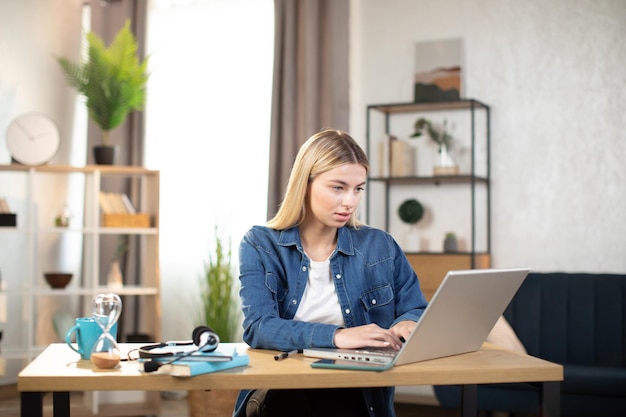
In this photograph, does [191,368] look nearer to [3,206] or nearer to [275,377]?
[275,377]

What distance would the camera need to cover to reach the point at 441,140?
4961 millimetres

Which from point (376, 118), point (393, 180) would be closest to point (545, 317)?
point (393, 180)

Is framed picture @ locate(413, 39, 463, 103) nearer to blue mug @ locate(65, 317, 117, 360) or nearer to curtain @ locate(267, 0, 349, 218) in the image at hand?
curtain @ locate(267, 0, 349, 218)

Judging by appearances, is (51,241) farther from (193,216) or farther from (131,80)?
(131,80)

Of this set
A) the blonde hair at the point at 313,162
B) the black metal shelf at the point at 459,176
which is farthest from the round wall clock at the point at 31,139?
the blonde hair at the point at 313,162

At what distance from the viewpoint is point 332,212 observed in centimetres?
226

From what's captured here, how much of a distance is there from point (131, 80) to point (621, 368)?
3.21 meters

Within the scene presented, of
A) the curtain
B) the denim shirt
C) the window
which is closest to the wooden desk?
the denim shirt

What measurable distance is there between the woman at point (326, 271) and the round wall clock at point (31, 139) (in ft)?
9.23

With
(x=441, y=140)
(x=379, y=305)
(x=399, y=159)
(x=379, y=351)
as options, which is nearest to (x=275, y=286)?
(x=379, y=305)

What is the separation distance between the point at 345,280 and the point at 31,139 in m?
3.07

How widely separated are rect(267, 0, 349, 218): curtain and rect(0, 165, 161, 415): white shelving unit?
0.89 meters

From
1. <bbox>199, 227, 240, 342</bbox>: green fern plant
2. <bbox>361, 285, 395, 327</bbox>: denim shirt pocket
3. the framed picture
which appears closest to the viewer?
<bbox>361, 285, 395, 327</bbox>: denim shirt pocket

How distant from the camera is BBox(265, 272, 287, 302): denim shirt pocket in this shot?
223cm
